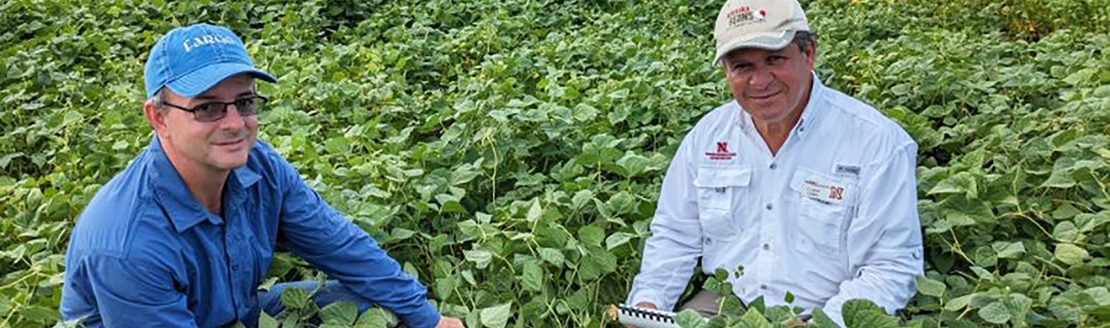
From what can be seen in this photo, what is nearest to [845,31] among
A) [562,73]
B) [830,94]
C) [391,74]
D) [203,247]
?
[562,73]

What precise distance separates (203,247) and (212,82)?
1.21ft

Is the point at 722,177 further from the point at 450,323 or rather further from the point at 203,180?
the point at 203,180

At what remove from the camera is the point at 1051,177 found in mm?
2709

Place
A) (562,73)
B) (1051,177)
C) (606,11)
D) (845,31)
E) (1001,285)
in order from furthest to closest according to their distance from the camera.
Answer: (606,11) < (845,31) < (562,73) < (1051,177) < (1001,285)

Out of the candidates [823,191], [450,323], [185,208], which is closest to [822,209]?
[823,191]

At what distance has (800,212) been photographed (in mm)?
2305

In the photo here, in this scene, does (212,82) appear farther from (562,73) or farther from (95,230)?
(562,73)

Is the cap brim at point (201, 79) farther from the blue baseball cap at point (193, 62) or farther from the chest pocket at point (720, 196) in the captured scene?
the chest pocket at point (720, 196)

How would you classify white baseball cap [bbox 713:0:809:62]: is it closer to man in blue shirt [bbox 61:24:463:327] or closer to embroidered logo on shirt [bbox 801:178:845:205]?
embroidered logo on shirt [bbox 801:178:845:205]

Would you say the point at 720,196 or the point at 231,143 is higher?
the point at 231,143

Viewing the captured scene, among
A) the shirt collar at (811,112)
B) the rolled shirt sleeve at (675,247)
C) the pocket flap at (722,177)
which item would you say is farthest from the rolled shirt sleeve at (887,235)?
the rolled shirt sleeve at (675,247)

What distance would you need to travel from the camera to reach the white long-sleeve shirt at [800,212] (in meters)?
2.20

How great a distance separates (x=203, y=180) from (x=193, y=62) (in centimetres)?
26

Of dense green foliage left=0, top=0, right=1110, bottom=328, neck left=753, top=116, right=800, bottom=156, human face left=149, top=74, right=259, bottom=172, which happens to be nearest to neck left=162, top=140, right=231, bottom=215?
human face left=149, top=74, right=259, bottom=172
